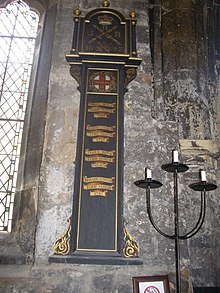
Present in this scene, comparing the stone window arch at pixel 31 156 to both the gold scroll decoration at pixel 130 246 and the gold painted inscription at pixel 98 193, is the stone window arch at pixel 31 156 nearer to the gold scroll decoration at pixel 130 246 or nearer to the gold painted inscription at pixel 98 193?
the gold painted inscription at pixel 98 193

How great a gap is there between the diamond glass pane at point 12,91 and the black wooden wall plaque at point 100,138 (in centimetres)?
97

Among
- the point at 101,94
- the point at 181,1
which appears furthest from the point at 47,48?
the point at 181,1

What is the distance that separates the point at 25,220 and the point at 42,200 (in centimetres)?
34

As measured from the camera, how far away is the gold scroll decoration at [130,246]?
13.0ft

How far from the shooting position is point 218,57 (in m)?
5.60

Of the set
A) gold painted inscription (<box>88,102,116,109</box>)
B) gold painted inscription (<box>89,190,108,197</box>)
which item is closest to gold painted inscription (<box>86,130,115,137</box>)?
gold painted inscription (<box>88,102,116,109</box>)

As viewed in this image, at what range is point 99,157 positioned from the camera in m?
4.27

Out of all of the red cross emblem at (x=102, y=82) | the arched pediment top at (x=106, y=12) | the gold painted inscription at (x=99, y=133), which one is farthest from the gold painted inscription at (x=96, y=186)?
the arched pediment top at (x=106, y=12)

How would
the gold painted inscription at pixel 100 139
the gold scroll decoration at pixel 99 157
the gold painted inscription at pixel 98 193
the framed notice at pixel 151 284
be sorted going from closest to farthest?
the framed notice at pixel 151 284, the gold painted inscription at pixel 98 193, the gold scroll decoration at pixel 99 157, the gold painted inscription at pixel 100 139

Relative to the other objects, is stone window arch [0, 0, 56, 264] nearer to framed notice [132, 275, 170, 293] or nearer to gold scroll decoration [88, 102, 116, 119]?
gold scroll decoration [88, 102, 116, 119]

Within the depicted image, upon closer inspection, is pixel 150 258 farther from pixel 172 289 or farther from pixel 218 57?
pixel 218 57

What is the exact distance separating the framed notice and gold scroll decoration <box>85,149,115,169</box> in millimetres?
1334

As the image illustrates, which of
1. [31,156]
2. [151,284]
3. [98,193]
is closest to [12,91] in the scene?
[31,156]

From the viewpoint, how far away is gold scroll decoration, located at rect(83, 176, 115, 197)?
412 cm
